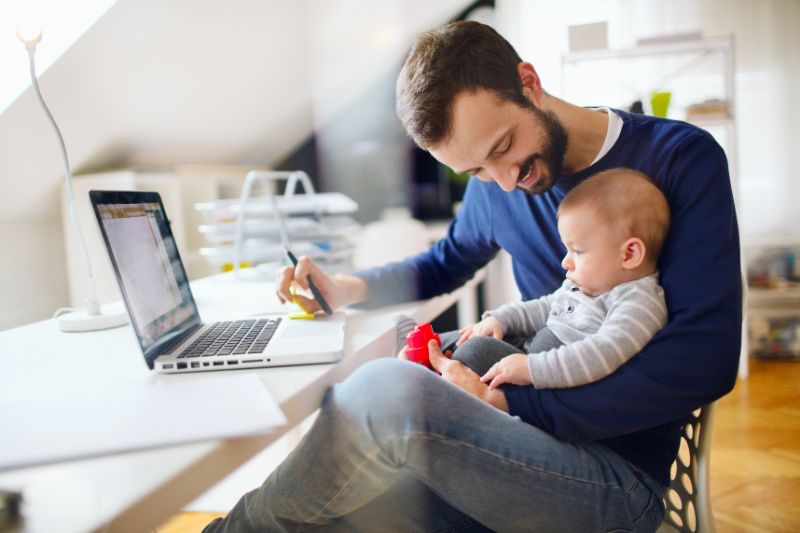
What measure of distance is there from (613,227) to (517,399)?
10.0 inches

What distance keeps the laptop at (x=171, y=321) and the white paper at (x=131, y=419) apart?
77 millimetres

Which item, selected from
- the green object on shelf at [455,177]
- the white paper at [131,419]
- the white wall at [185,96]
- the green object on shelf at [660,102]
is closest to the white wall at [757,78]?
the green object on shelf at [660,102]

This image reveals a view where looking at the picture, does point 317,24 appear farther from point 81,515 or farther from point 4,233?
point 81,515

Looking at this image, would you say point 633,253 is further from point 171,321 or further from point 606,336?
point 171,321

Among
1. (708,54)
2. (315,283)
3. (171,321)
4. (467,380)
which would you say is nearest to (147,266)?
(171,321)

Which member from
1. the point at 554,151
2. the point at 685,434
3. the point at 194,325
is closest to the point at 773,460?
the point at 685,434

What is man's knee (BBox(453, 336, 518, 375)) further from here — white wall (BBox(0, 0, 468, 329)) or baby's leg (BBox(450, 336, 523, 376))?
white wall (BBox(0, 0, 468, 329))

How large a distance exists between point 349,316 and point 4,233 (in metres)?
1.39

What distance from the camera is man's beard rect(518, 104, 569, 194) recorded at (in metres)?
0.90

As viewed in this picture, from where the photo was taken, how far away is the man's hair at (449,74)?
853 millimetres

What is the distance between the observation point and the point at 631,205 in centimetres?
79

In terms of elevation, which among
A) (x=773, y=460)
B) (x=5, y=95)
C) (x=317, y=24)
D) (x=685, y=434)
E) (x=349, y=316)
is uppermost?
(x=317, y=24)

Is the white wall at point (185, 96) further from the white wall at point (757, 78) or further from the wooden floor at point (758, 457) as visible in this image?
the wooden floor at point (758, 457)

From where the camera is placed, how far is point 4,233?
188cm
